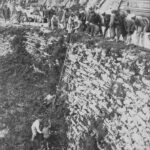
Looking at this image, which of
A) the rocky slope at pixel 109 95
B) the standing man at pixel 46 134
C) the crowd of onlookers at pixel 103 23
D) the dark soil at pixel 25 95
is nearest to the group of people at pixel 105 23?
the crowd of onlookers at pixel 103 23

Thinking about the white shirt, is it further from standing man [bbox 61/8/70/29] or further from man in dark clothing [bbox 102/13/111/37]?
standing man [bbox 61/8/70/29]

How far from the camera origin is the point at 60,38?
18.0 m

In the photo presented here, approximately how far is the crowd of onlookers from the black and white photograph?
0.04 m

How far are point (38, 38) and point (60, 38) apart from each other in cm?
231

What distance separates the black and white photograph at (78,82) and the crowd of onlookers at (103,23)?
1.7 inches

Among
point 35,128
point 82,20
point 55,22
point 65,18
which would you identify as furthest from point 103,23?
point 35,128


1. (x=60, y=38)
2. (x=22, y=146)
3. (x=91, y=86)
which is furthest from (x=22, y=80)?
(x=91, y=86)

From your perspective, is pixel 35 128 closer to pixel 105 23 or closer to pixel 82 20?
pixel 105 23

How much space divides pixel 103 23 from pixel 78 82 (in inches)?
130

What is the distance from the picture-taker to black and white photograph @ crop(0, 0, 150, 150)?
11109 mm

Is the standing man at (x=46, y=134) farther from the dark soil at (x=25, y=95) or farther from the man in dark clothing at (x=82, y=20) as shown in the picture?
the man in dark clothing at (x=82, y=20)

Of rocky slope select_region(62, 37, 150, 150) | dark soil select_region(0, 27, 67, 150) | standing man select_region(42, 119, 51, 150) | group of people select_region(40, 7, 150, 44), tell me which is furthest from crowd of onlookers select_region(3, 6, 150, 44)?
standing man select_region(42, 119, 51, 150)

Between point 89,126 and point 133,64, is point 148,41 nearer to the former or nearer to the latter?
point 133,64

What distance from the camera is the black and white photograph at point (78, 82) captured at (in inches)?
437
